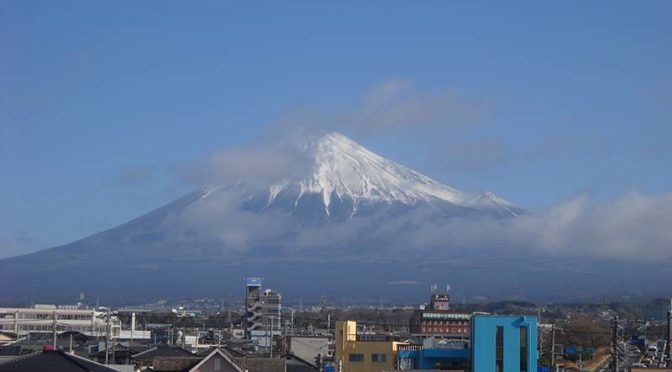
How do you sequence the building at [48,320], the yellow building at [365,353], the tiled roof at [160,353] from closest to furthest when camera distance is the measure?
the tiled roof at [160,353]
the yellow building at [365,353]
the building at [48,320]

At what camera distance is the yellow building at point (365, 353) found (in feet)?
138

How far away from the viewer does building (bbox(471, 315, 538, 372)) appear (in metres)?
38.2

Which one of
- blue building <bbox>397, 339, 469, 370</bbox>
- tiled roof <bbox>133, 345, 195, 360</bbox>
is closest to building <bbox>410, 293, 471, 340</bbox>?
blue building <bbox>397, 339, 469, 370</bbox>

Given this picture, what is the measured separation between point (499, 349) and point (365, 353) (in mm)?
5853

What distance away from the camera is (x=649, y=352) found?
53656 millimetres

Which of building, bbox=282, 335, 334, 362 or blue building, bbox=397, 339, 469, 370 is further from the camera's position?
building, bbox=282, 335, 334, 362

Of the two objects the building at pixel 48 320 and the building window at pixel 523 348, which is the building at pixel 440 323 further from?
the building window at pixel 523 348

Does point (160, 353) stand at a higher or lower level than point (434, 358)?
higher

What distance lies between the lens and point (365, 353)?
1686 inches

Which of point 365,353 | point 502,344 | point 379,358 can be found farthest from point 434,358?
point 502,344

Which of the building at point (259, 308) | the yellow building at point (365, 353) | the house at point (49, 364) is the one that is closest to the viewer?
the house at point (49, 364)

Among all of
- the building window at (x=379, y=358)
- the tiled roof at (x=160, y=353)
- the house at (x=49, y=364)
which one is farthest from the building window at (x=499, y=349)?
the house at (x=49, y=364)

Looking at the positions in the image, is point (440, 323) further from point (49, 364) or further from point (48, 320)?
point (49, 364)

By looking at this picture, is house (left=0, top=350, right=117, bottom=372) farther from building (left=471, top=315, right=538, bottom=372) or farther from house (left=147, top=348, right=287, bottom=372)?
building (left=471, top=315, right=538, bottom=372)
